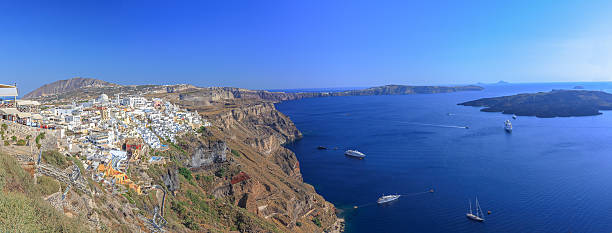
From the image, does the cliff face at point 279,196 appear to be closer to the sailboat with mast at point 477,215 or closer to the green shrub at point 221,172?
the green shrub at point 221,172

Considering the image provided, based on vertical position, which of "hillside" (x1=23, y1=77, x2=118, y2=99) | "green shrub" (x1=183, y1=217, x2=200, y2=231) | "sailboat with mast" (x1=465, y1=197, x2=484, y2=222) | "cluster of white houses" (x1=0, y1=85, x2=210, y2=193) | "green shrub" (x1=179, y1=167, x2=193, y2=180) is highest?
"hillside" (x1=23, y1=77, x2=118, y2=99)

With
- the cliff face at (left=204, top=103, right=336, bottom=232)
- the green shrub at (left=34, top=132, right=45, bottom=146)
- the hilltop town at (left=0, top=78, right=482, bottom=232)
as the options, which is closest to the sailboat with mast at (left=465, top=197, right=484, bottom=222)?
the hilltop town at (left=0, top=78, right=482, bottom=232)

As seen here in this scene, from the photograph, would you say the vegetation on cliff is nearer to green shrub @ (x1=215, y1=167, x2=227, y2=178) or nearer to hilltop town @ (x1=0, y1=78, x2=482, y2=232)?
hilltop town @ (x1=0, y1=78, x2=482, y2=232)

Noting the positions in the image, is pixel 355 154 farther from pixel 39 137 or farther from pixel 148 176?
pixel 39 137

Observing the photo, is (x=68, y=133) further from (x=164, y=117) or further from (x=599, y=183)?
(x=599, y=183)

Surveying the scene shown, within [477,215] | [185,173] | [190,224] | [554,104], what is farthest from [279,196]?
[554,104]

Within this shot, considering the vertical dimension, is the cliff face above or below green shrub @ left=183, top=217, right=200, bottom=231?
below

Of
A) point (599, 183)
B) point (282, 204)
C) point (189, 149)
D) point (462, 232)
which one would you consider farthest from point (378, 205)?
point (599, 183)
